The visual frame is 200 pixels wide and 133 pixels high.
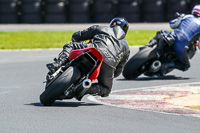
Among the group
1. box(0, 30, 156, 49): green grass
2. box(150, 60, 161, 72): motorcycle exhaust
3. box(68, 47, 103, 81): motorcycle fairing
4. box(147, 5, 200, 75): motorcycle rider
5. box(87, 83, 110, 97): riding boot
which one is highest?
box(68, 47, 103, 81): motorcycle fairing

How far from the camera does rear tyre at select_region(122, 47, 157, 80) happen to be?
11.1 m

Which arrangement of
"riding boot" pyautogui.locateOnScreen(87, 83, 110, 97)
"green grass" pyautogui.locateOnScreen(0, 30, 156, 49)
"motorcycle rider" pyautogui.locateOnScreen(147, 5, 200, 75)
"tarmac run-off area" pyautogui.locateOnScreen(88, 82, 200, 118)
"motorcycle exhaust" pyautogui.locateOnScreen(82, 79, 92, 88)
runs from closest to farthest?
"motorcycle exhaust" pyautogui.locateOnScreen(82, 79, 92, 88), "tarmac run-off area" pyautogui.locateOnScreen(88, 82, 200, 118), "riding boot" pyautogui.locateOnScreen(87, 83, 110, 97), "motorcycle rider" pyautogui.locateOnScreen(147, 5, 200, 75), "green grass" pyautogui.locateOnScreen(0, 30, 156, 49)

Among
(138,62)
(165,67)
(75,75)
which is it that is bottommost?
(165,67)

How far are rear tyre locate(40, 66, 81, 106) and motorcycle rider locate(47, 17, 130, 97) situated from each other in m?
0.27

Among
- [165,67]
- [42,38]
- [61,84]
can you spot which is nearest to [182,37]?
[165,67]

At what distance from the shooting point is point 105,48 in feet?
26.2

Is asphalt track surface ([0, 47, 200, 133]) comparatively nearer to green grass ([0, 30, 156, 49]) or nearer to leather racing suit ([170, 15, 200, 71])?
leather racing suit ([170, 15, 200, 71])

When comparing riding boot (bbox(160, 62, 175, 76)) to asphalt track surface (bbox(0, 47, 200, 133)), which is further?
riding boot (bbox(160, 62, 175, 76))

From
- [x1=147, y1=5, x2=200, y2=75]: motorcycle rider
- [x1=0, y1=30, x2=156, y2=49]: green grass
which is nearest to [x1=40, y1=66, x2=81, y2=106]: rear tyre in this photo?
[x1=147, y1=5, x2=200, y2=75]: motorcycle rider

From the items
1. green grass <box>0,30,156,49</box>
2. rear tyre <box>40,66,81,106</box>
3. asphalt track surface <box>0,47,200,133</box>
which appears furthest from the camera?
green grass <box>0,30,156,49</box>

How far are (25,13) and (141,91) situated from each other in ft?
49.3

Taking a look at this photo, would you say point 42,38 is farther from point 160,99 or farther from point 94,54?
point 94,54

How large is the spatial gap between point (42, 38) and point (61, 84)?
41.4 ft

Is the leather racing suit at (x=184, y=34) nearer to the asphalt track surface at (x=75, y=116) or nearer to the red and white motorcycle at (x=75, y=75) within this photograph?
the asphalt track surface at (x=75, y=116)
